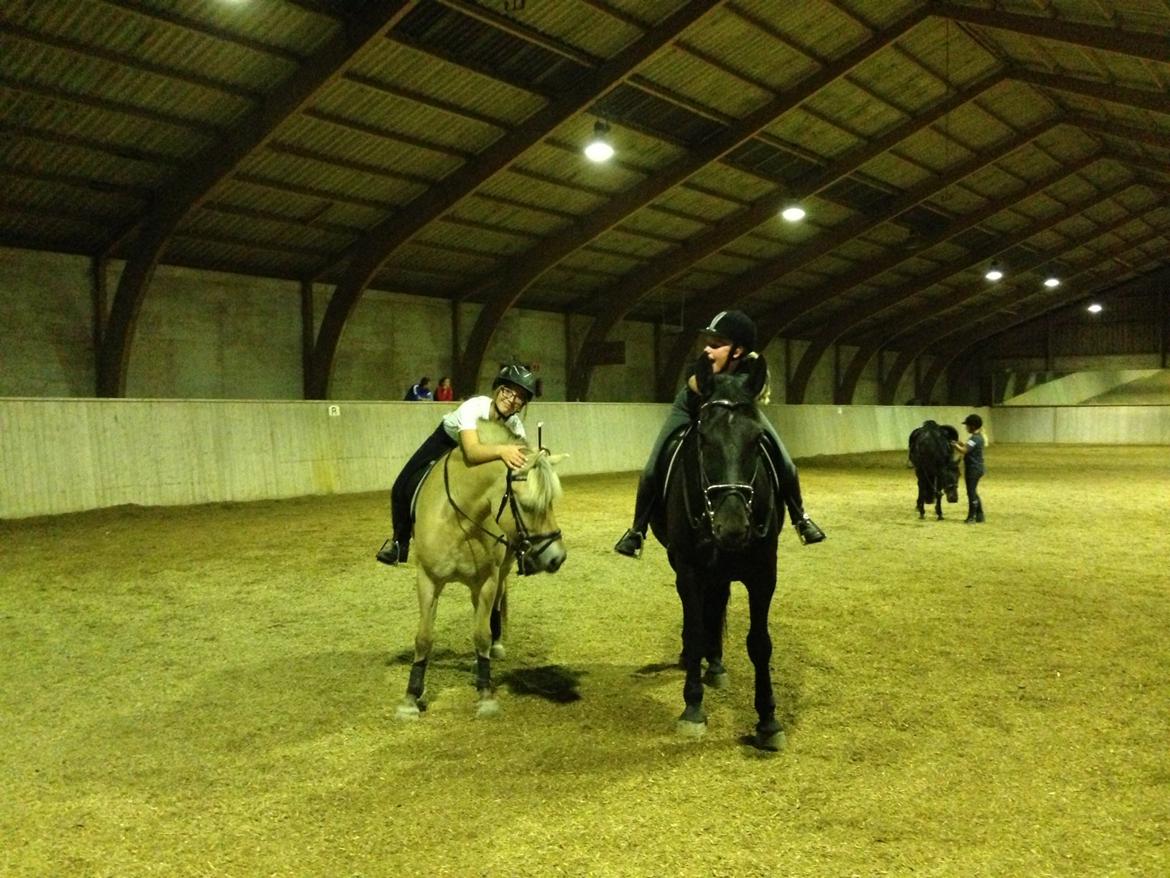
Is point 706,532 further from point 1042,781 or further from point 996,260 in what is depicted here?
point 996,260

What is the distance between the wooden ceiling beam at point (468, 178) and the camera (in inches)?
603

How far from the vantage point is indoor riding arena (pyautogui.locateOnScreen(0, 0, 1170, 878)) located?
4090 millimetres

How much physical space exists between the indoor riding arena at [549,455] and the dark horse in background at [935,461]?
0.15 meters

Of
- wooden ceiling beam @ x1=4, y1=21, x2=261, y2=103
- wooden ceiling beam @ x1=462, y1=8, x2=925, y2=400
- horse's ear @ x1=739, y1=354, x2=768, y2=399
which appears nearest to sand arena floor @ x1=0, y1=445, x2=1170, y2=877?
horse's ear @ x1=739, y1=354, x2=768, y2=399

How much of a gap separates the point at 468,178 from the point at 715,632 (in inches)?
585

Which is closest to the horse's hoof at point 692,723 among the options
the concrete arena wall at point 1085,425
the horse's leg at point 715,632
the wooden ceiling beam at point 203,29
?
the horse's leg at point 715,632

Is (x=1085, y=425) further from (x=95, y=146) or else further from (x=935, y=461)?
(x=95, y=146)

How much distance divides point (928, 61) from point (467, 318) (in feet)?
46.1

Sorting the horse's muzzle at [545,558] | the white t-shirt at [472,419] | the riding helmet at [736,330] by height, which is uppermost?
the riding helmet at [736,330]

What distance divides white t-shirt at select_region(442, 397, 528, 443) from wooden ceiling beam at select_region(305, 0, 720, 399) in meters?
11.7

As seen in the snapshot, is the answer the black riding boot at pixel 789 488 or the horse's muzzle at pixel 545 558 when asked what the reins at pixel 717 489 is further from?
the horse's muzzle at pixel 545 558

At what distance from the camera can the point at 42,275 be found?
17125 millimetres

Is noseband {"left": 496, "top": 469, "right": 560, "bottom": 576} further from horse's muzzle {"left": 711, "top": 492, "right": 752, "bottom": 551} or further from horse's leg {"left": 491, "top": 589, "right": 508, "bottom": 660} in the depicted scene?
horse's leg {"left": 491, "top": 589, "right": 508, "bottom": 660}

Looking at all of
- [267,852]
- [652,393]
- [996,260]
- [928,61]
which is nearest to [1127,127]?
[928,61]
